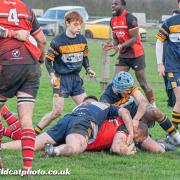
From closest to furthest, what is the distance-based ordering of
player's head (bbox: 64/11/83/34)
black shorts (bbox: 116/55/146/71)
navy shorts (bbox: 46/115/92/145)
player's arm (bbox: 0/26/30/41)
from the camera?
player's arm (bbox: 0/26/30/41)
navy shorts (bbox: 46/115/92/145)
player's head (bbox: 64/11/83/34)
black shorts (bbox: 116/55/146/71)

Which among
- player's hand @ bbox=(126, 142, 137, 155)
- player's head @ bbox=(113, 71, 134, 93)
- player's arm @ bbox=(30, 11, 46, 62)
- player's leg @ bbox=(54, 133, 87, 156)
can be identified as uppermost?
player's arm @ bbox=(30, 11, 46, 62)

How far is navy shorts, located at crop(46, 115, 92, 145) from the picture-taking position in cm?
897

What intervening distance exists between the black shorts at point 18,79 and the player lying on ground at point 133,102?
6.70 feet

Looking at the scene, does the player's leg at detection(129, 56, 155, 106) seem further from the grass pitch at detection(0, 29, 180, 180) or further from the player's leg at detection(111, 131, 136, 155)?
the player's leg at detection(111, 131, 136, 155)

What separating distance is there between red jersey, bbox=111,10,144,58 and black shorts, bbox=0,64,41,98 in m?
5.77

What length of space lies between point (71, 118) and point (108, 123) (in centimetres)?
50

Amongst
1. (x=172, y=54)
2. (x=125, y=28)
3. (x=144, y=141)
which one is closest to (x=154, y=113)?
(x=144, y=141)

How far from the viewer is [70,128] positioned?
9.06m

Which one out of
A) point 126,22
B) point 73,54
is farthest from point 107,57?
point 73,54

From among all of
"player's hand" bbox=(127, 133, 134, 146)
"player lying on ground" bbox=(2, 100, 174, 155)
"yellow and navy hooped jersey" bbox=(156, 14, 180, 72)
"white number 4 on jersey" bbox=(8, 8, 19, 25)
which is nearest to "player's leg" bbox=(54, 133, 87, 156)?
"player lying on ground" bbox=(2, 100, 174, 155)

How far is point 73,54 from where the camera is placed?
1068 cm

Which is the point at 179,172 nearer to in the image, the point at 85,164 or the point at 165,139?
the point at 85,164

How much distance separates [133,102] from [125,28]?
147 inches

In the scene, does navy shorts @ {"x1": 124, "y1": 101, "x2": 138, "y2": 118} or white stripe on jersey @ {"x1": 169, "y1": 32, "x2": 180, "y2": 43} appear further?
white stripe on jersey @ {"x1": 169, "y1": 32, "x2": 180, "y2": 43}
